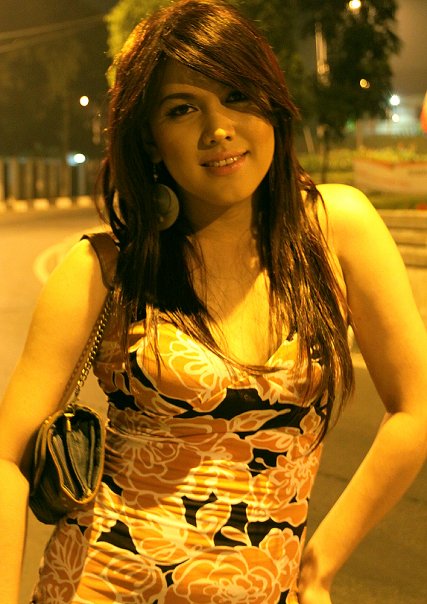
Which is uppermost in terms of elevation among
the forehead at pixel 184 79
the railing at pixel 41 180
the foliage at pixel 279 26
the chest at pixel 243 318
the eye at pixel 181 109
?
the forehead at pixel 184 79

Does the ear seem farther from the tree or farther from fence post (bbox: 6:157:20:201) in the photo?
fence post (bbox: 6:157:20:201)

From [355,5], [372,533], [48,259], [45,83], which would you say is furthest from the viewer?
[45,83]

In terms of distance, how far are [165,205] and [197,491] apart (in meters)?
0.50

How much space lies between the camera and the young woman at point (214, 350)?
1.60 m

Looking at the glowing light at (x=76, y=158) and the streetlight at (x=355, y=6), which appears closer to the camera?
the streetlight at (x=355, y=6)

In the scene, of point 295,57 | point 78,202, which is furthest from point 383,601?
point 78,202

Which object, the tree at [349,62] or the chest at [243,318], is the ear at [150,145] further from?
the tree at [349,62]

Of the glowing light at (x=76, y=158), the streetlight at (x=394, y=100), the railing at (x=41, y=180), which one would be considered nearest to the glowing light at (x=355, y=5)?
the streetlight at (x=394, y=100)

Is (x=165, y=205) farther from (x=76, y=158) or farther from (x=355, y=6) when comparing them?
(x=76, y=158)

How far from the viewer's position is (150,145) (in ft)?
5.82

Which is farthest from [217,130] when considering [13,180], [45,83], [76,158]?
[76,158]

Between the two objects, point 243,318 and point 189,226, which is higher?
point 189,226

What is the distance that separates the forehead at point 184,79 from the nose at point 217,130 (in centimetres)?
5

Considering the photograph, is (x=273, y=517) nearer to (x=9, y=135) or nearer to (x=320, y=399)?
(x=320, y=399)
